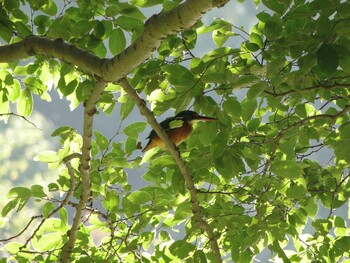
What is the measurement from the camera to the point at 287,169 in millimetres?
1876

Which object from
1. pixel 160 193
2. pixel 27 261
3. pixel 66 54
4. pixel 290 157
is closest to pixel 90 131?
pixel 66 54

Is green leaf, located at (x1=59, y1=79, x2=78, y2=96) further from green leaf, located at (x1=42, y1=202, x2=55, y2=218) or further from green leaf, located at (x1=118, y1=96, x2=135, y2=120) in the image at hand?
green leaf, located at (x1=42, y1=202, x2=55, y2=218)

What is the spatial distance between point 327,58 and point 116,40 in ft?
3.39

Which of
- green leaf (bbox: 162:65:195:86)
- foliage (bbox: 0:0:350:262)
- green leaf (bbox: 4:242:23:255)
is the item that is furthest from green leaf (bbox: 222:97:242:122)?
green leaf (bbox: 4:242:23:255)

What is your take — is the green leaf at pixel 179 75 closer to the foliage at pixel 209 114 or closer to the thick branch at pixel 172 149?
the foliage at pixel 209 114

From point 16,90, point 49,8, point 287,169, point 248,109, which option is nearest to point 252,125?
point 248,109

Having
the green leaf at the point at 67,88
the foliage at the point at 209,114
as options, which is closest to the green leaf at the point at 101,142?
the foliage at the point at 209,114

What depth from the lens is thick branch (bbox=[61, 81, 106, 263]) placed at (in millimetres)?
1797

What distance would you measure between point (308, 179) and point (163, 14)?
65.7 inches

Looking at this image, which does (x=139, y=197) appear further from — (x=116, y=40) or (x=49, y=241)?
(x=116, y=40)

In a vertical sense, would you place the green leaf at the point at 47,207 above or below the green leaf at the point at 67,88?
below

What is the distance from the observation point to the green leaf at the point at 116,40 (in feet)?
6.45

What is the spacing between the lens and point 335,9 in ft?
4.15

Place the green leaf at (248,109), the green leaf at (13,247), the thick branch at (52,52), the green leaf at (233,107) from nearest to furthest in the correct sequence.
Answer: the thick branch at (52,52), the green leaf at (233,107), the green leaf at (248,109), the green leaf at (13,247)
